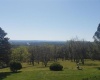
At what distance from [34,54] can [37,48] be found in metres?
3.80

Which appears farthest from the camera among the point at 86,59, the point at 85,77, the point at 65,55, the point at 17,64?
the point at 65,55

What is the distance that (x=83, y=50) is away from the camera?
326ft

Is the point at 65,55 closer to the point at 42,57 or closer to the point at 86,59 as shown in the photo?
the point at 86,59

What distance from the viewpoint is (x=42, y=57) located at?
9525 cm

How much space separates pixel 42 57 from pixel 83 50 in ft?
63.0

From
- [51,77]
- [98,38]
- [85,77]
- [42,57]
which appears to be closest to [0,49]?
[51,77]

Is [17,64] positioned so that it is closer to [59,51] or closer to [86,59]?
[86,59]

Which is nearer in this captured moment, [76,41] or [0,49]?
[0,49]

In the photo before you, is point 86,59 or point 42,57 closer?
point 42,57

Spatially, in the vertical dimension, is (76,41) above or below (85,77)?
above

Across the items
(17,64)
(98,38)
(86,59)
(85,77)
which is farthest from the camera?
(86,59)

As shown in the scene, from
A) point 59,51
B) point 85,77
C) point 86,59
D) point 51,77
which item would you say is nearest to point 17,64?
point 51,77

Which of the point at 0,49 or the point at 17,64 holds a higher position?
the point at 0,49

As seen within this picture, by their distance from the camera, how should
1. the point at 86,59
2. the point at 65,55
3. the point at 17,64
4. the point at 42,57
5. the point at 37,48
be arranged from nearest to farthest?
the point at 17,64 → the point at 42,57 → the point at 37,48 → the point at 86,59 → the point at 65,55
